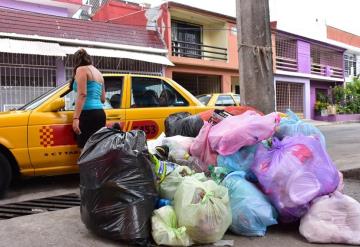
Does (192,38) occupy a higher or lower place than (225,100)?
higher

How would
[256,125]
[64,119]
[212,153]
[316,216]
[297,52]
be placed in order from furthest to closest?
[297,52] → [64,119] → [212,153] → [256,125] → [316,216]

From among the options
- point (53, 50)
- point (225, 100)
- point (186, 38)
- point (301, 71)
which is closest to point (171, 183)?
point (225, 100)

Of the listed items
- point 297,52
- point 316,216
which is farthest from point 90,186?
point 297,52

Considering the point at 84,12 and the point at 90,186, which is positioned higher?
the point at 84,12

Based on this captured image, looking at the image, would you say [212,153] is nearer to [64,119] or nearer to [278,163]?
[278,163]

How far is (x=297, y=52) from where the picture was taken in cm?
2758

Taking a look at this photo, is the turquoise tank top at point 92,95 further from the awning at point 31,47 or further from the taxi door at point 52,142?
the awning at point 31,47

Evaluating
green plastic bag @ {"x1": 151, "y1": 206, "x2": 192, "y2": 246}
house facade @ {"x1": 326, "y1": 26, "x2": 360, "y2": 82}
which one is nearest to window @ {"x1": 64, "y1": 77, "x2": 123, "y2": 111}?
green plastic bag @ {"x1": 151, "y1": 206, "x2": 192, "y2": 246}

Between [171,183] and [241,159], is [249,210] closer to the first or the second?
[241,159]

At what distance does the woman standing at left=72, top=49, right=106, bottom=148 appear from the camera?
5336 mm

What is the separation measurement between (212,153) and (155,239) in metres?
1.33

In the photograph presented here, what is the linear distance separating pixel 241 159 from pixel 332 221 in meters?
1.01

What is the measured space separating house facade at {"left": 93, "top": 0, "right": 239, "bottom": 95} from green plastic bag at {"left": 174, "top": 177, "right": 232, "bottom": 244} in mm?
14694

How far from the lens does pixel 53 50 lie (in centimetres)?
1375
